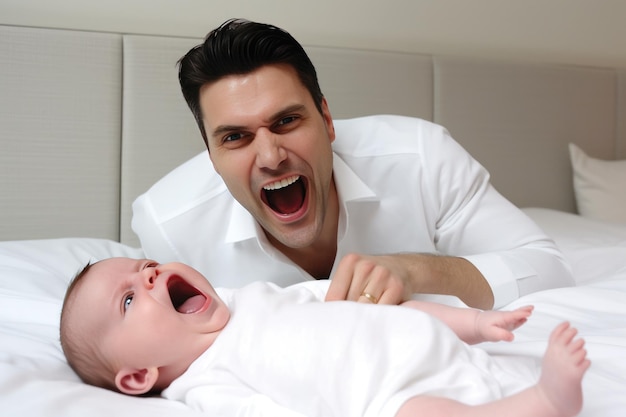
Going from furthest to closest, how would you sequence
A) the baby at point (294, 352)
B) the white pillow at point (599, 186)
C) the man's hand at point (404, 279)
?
1. the white pillow at point (599, 186)
2. the man's hand at point (404, 279)
3. the baby at point (294, 352)

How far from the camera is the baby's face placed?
0.93 m

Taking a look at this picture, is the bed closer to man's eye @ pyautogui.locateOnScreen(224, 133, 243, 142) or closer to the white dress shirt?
the white dress shirt

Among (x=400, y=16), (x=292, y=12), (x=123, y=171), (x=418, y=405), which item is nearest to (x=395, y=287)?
(x=418, y=405)

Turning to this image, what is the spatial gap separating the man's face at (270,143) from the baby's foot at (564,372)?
0.78 m

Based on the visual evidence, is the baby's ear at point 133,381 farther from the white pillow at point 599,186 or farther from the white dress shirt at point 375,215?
the white pillow at point 599,186

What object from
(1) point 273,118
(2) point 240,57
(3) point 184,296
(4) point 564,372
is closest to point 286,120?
(1) point 273,118

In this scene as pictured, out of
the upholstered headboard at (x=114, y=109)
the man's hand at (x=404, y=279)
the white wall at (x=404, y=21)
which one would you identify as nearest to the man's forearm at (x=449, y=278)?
the man's hand at (x=404, y=279)

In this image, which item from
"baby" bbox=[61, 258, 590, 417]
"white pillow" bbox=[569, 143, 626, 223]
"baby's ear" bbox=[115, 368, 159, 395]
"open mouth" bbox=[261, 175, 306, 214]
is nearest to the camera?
"baby" bbox=[61, 258, 590, 417]

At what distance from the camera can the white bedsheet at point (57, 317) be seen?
785 mm

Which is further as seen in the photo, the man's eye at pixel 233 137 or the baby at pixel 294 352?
the man's eye at pixel 233 137

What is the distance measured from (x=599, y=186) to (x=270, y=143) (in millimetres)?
1646

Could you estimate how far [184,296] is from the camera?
1.12 metres

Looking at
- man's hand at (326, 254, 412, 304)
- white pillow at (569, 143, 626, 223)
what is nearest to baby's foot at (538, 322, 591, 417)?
man's hand at (326, 254, 412, 304)

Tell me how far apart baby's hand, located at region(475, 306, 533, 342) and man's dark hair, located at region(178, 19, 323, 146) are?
757 millimetres
